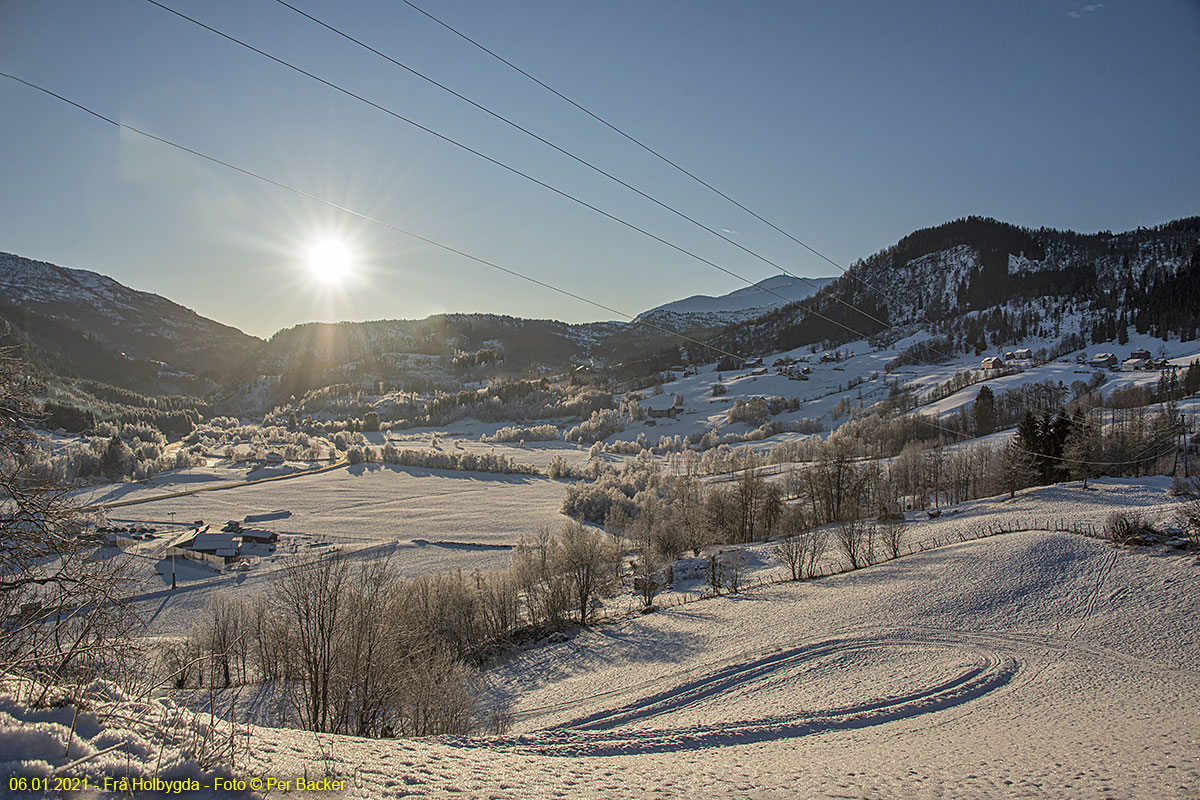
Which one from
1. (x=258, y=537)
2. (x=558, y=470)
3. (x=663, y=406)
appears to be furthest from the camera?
(x=663, y=406)

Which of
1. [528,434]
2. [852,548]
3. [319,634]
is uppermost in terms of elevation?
[528,434]

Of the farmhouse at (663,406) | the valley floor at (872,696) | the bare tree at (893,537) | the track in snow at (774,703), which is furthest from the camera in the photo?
the farmhouse at (663,406)

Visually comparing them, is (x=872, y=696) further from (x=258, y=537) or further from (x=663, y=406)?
(x=663, y=406)

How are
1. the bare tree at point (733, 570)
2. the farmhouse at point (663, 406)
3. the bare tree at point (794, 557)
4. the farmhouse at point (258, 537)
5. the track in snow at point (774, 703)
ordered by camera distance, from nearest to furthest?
the track in snow at point (774, 703) < the bare tree at point (794, 557) < the bare tree at point (733, 570) < the farmhouse at point (258, 537) < the farmhouse at point (663, 406)

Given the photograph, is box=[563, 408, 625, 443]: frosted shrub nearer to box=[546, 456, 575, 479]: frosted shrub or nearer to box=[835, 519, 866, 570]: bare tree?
box=[546, 456, 575, 479]: frosted shrub

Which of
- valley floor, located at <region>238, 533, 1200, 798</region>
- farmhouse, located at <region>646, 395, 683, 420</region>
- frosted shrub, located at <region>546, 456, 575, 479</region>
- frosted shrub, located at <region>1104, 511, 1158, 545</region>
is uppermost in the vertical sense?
farmhouse, located at <region>646, 395, 683, 420</region>

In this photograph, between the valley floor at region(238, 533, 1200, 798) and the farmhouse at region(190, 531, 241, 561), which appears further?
the farmhouse at region(190, 531, 241, 561)

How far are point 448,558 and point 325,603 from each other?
115ft

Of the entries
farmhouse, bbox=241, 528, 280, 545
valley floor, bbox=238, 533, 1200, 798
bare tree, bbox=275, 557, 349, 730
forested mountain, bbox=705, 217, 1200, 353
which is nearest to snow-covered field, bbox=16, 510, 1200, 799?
valley floor, bbox=238, 533, 1200, 798

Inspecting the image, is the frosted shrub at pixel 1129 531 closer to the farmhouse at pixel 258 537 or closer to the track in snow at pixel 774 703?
the track in snow at pixel 774 703

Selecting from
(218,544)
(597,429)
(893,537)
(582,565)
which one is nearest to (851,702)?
(582,565)

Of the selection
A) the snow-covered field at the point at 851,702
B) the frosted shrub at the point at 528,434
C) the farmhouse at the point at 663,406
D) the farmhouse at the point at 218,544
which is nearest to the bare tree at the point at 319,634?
the snow-covered field at the point at 851,702

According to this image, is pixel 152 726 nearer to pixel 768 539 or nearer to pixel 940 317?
pixel 768 539

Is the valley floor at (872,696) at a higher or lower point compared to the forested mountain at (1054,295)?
lower
